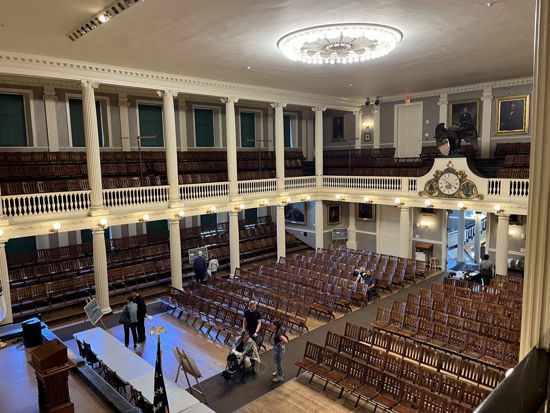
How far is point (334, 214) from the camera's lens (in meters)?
23.4

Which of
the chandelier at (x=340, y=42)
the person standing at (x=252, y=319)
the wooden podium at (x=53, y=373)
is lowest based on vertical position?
the person standing at (x=252, y=319)

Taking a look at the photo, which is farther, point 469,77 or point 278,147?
point 278,147

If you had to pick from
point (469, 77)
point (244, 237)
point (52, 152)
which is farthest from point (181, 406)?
point (469, 77)

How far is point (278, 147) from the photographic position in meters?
19.3

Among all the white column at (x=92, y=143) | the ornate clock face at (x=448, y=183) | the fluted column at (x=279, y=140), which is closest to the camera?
the white column at (x=92, y=143)

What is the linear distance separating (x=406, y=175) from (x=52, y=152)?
16021mm

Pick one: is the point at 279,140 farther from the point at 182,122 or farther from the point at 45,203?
the point at 45,203

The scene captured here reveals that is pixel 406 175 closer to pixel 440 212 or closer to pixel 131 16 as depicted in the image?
pixel 440 212

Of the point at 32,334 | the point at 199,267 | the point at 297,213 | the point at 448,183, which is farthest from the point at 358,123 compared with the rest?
the point at 32,334

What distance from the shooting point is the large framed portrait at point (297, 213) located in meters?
24.5

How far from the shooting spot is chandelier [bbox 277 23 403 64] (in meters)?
9.77

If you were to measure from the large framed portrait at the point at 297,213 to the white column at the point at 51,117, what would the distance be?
44.9ft

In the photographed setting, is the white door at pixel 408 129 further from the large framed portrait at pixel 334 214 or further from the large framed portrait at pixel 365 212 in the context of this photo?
the large framed portrait at pixel 334 214

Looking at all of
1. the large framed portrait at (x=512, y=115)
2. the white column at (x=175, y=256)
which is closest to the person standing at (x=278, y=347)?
the white column at (x=175, y=256)
